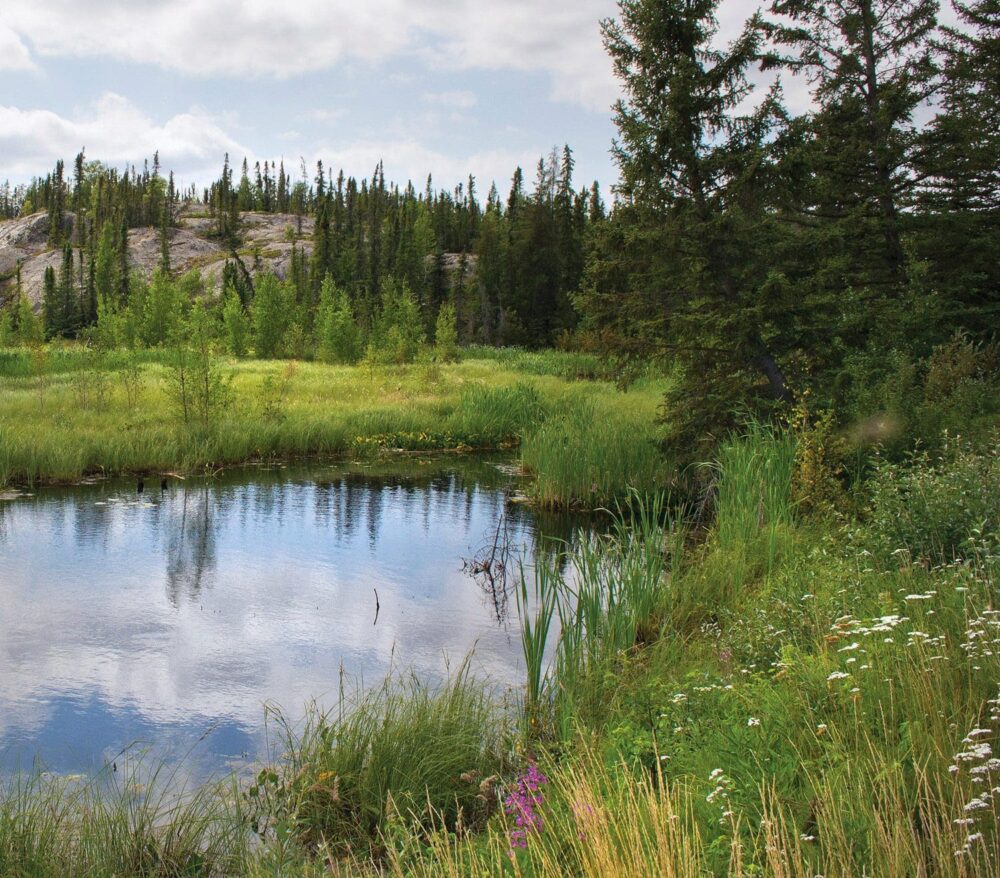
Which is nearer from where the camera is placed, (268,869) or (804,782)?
(804,782)

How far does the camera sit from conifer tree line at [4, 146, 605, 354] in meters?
54.9

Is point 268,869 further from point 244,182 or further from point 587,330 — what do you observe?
point 244,182

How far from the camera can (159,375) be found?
23250mm

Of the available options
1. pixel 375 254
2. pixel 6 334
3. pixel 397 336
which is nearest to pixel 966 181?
pixel 397 336

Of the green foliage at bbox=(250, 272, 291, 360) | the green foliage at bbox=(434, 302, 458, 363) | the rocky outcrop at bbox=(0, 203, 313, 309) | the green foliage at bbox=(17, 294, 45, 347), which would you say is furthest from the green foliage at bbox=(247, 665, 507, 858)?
the rocky outcrop at bbox=(0, 203, 313, 309)

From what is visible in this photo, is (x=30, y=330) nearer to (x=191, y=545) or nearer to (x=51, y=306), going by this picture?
(x=191, y=545)

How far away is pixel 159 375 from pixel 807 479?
63.5 ft

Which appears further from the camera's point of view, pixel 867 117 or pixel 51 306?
pixel 51 306

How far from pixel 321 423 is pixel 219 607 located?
31.0 ft

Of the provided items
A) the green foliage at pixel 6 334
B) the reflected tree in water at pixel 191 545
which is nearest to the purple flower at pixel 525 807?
the reflected tree in water at pixel 191 545

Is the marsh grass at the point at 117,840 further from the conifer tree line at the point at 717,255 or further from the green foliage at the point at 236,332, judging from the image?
the green foliage at the point at 236,332

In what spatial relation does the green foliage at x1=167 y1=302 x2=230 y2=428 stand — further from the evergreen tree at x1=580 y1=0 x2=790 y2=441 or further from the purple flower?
the purple flower

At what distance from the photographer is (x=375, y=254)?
7162 cm

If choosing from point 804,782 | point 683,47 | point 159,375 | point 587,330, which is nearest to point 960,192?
point 683,47
